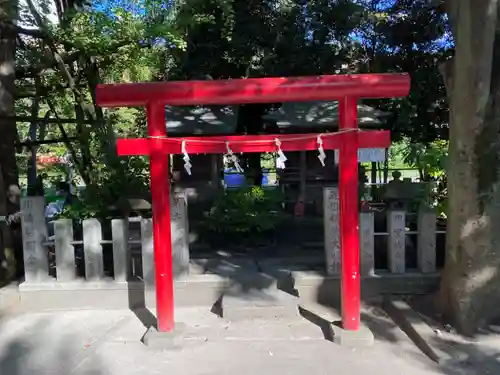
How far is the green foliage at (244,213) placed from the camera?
6820mm

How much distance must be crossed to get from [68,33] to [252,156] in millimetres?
4945

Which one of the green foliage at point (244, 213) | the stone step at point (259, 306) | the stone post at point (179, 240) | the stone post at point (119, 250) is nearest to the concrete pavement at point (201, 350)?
the stone step at point (259, 306)

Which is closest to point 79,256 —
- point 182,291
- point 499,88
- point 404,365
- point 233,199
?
point 182,291

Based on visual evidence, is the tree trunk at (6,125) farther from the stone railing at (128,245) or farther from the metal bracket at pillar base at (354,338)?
the metal bracket at pillar base at (354,338)

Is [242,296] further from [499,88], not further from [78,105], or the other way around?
[78,105]

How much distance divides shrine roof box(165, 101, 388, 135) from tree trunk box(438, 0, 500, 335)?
3231 mm

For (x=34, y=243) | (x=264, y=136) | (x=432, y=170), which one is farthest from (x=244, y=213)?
(x=432, y=170)

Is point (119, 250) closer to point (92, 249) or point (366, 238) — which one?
point (92, 249)

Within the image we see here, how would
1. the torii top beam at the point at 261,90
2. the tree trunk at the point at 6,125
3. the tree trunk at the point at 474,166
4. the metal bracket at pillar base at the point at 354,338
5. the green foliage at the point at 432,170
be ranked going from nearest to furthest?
the tree trunk at the point at 474,166
the torii top beam at the point at 261,90
the metal bracket at pillar base at the point at 354,338
the tree trunk at the point at 6,125
the green foliage at the point at 432,170

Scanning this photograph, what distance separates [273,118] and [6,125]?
4.20 meters

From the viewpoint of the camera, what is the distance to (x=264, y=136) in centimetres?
460

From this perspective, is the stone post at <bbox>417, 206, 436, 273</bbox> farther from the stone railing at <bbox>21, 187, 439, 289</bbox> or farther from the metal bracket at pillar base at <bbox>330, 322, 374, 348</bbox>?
the metal bracket at pillar base at <bbox>330, 322, 374, 348</bbox>

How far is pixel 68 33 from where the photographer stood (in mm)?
6469

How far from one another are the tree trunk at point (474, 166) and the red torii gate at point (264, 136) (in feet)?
1.99
